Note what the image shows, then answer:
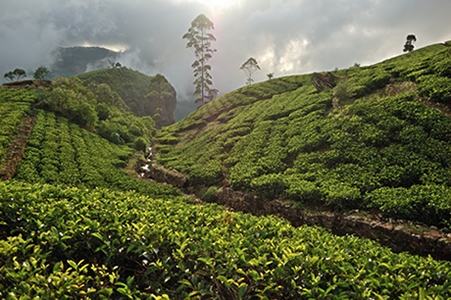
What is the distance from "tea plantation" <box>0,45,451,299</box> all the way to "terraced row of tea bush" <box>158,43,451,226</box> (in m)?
0.07

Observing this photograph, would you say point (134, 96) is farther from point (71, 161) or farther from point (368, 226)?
point (368, 226)

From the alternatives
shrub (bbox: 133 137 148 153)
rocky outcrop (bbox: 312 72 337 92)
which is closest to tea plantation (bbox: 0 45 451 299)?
rocky outcrop (bbox: 312 72 337 92)

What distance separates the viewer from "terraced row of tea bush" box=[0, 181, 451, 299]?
3180 millimetres

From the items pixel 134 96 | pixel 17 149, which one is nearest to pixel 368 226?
pixel 17 149

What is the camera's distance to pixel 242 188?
13.9m

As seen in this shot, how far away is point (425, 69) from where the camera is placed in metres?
16.2

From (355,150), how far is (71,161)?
1718 centimetres

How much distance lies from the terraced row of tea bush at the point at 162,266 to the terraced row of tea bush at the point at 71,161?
1000 cm

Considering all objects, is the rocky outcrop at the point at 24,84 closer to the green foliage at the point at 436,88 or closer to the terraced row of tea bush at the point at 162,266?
the terraced row of tea bush at the point at 162,266

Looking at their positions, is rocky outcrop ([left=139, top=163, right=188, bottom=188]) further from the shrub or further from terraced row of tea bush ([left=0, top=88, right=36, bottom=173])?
terraced row of tea bush ([left=0, top=88, right=36, bottom=173])

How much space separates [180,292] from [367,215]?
8.09m

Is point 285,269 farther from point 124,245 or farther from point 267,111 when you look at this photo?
point 267,111

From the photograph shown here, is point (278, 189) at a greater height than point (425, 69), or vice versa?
point (425, 69)

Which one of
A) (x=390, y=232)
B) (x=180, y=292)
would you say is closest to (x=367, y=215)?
(x=390, y=232)
